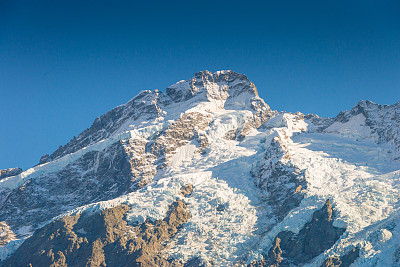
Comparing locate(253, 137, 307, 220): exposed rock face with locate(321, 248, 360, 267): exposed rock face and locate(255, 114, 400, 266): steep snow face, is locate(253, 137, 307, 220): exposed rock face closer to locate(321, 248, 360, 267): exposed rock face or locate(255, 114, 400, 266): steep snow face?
locate(255, 114, 400, 266): steep snow face

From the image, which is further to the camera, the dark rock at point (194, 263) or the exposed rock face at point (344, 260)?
the dark rock at point (194, 263)

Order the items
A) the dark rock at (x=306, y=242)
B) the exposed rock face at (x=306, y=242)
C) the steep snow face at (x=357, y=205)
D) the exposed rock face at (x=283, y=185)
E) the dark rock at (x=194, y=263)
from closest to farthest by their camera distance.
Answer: the steep snow face at (x=357, y=205) < the dark rock at (x=306, y=242) < the exposed rock face at (x=306, y=242) < the dark rock at (x=194, y=263) < the exposed rock face at (x=283, y=185)

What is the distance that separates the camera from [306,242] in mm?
159125

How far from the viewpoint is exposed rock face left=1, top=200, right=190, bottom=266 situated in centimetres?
16662

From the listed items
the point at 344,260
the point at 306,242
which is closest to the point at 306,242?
the point at 306,242

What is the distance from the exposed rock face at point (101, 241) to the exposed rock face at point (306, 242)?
3041 centimetres

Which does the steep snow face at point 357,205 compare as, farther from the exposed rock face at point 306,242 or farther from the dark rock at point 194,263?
→ the dark rock at point 194,263

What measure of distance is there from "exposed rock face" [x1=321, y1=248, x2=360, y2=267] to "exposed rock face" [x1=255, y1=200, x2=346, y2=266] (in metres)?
8.54

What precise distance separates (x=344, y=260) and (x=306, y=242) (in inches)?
656

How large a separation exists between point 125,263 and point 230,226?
33.8 metres

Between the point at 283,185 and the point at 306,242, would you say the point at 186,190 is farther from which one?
the point at 306,242

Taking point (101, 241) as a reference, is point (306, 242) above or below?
below

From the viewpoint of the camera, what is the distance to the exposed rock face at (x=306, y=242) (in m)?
156

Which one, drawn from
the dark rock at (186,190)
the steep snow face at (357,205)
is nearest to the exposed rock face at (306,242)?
the steep snow face at (357,205)
